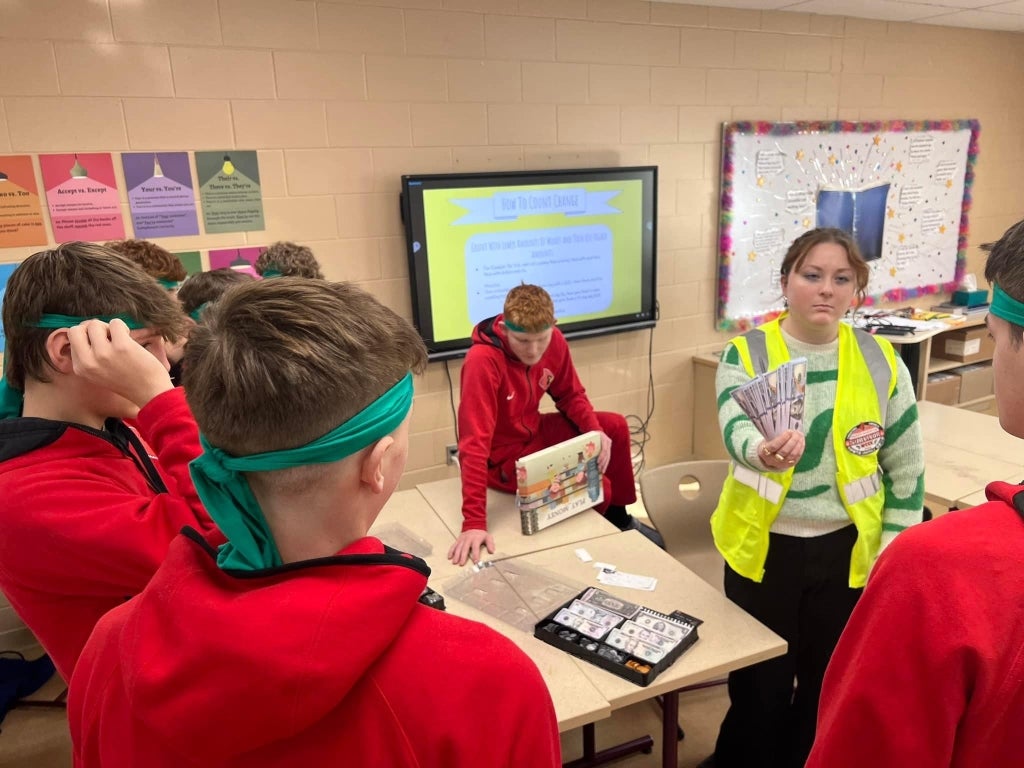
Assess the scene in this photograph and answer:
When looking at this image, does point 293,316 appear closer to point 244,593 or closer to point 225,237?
point 244,593

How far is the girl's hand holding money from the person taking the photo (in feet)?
5.71

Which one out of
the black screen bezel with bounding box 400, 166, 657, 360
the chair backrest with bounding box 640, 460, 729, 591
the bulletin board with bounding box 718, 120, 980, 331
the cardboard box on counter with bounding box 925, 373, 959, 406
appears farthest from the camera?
the cardboard box on counter with bounding box 925, 373, 959, 406

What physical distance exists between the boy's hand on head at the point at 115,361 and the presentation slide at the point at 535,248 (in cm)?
256

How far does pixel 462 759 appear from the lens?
71cm

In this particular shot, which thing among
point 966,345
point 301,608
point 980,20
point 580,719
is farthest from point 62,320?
point 980,20

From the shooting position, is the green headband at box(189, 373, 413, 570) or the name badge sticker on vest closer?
the green headband at box(189, 373, 413, 570)

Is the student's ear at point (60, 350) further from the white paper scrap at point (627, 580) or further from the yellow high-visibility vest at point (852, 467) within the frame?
the yellow high-visibility vest at point (852, 467)

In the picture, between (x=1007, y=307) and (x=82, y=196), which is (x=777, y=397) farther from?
(x=82, y=196)

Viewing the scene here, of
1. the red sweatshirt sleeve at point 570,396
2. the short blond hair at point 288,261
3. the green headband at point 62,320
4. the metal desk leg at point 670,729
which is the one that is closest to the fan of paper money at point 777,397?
the metal desk leg at point 670,729

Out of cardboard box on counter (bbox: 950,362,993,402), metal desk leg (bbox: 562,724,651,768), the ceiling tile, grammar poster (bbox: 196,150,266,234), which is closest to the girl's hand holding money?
metal desk leg (bbox: 562,724,651,768)

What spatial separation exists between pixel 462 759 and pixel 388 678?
12 centimetres

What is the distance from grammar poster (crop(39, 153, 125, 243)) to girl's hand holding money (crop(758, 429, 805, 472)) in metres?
2.86

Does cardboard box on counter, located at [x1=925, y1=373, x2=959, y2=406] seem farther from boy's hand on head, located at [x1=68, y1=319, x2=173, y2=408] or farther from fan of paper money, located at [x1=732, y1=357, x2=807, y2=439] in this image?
boy's hand on head, located at [x1=68, y1=319, x2=173, y2=408]

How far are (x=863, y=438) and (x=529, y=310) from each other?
1132mm
